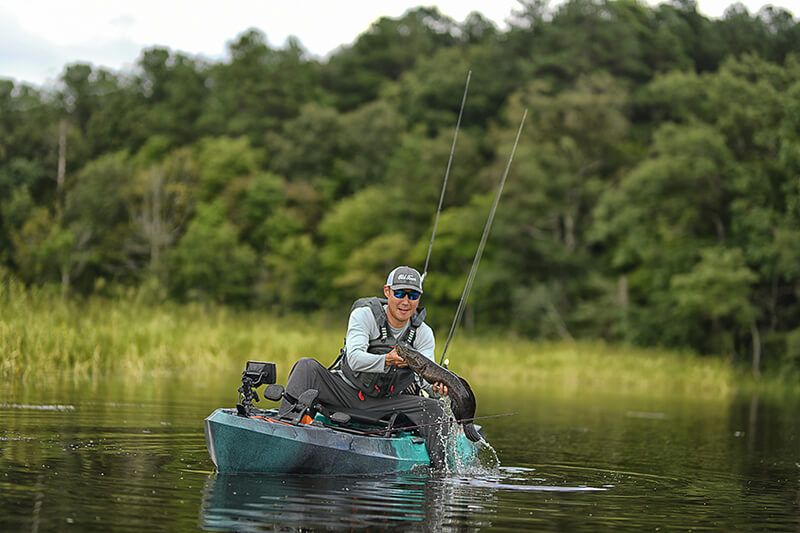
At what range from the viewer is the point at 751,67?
50.3 metres

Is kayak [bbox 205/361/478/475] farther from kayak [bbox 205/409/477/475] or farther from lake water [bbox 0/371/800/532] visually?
lake water [bbox 0/371/800/532]

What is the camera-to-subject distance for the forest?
148 feet

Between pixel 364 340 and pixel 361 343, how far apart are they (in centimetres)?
4

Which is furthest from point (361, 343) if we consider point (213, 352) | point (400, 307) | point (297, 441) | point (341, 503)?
point (213, 352)

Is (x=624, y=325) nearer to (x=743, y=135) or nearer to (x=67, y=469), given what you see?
(x=743, y=135)

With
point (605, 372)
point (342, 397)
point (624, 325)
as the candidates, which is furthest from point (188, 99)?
point (342, 397)

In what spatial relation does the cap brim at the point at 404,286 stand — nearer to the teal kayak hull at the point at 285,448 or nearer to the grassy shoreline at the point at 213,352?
the teal kayak hull at the point at 285,448

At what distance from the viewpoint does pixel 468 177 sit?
2370 inches

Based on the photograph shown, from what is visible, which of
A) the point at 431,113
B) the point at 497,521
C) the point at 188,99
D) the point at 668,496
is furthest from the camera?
the point at 188,99

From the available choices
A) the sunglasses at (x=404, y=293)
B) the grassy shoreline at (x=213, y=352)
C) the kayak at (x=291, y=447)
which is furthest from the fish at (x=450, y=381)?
A: the grassy shoreline at (x=213, y=352)

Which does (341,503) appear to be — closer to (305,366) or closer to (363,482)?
(363,482)

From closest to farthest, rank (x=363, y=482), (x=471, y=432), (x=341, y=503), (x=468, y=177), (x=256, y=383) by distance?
1. (x=341, y=503)
2. (x=363, y=482)
3. (x=256, y=383)
4. (x=471, y=432)
5. (x=468, y=177)

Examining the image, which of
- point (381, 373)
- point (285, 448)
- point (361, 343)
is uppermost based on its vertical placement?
point (361, 343)

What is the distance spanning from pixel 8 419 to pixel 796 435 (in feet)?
35.9
